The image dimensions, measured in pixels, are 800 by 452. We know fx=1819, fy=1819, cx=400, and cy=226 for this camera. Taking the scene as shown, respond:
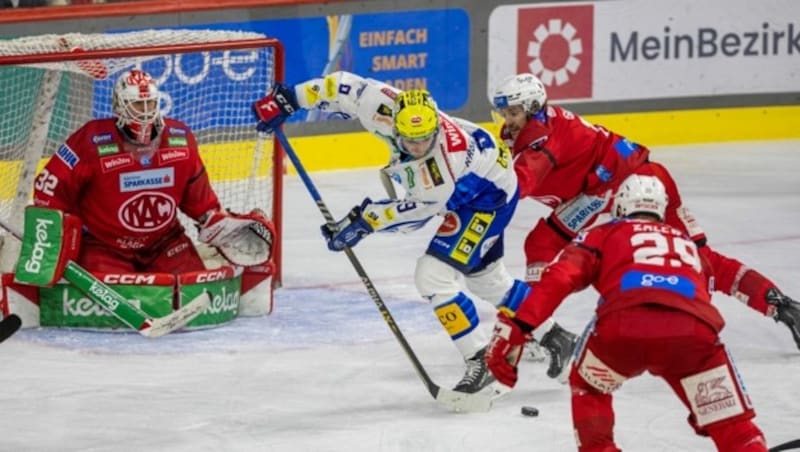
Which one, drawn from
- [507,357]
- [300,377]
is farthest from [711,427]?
[300,377]

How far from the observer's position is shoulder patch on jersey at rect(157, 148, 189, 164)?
736 cm

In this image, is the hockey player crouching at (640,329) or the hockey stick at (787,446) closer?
the hockey player crouching at (640,329)

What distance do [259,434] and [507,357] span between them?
1.32 m

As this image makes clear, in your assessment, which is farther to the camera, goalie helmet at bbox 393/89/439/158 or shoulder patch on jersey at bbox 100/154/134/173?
shoulder patch on jersey at bbox 100/154/134/173

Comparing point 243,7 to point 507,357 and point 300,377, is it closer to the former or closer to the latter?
point 300,377

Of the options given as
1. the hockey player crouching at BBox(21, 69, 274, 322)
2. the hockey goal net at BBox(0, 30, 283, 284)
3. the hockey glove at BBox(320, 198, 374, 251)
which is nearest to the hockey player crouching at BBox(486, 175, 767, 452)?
the hockey glove at BBox(320, 198, 374, 251)

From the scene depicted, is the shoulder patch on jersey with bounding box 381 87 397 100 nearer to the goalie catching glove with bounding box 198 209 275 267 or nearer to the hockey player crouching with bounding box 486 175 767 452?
the goalie catching glove with bounding box 198 209 275 267

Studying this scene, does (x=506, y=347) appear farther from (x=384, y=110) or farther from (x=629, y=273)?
(x=384, y=110)

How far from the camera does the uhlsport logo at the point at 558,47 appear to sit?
10.7 meters

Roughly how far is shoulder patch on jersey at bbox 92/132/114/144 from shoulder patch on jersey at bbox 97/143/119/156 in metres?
0.02

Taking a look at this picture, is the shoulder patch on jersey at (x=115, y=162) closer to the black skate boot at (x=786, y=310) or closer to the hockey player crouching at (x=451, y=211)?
the hockey player crouching at (x=451, y=211)

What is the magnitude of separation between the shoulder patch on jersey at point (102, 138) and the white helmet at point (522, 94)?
156 cm

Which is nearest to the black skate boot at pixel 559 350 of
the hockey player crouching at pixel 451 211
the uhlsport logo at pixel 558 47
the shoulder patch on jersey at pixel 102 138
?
the hockey player crouching at pixel 451 211

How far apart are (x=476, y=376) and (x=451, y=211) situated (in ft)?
1.96
